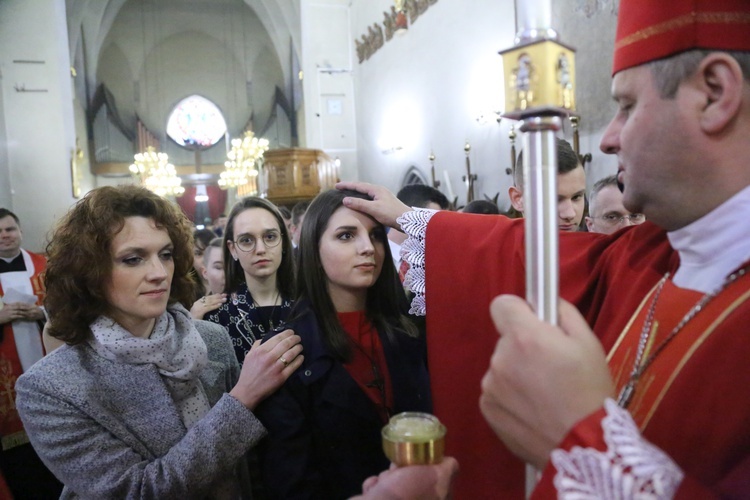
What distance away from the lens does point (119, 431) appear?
1429 mm

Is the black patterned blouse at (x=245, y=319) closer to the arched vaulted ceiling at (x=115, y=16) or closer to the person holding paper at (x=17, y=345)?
the person holding paper at (x=17, y=345)

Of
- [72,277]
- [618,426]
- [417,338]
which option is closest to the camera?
[618,426]

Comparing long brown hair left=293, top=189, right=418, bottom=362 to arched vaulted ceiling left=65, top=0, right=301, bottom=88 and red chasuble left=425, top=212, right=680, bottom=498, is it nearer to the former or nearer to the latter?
red chasuble left=425, top=212, right=680, bottom=498

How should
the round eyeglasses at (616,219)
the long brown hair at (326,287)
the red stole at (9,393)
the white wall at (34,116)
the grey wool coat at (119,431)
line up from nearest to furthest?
1. the grey wool coat at (119,431)
2. the long brown hair at (326,287)
3. the round eyeglasses at (616,219)
4. the red stole at (9,393)
5. the white wall at (34,116)

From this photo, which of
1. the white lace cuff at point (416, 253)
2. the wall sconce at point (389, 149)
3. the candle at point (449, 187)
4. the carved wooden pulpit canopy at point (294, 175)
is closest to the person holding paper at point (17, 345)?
the white lace cuff at point (416, 253)

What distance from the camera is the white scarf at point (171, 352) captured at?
152cm

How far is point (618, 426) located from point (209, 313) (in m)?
2.39

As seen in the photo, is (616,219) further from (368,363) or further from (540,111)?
(540,111)

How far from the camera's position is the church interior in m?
7.06

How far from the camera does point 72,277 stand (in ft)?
4.94

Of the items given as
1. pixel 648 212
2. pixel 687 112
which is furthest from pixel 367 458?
pixel 687 112

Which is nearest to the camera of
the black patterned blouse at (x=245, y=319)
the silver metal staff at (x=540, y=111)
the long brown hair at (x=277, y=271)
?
the silver metal staff at (x=540, y=111)

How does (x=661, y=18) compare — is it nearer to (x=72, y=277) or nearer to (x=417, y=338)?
(x=417, y=338)

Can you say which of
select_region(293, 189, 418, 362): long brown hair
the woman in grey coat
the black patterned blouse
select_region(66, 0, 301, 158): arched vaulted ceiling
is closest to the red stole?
the black patterned blouse
